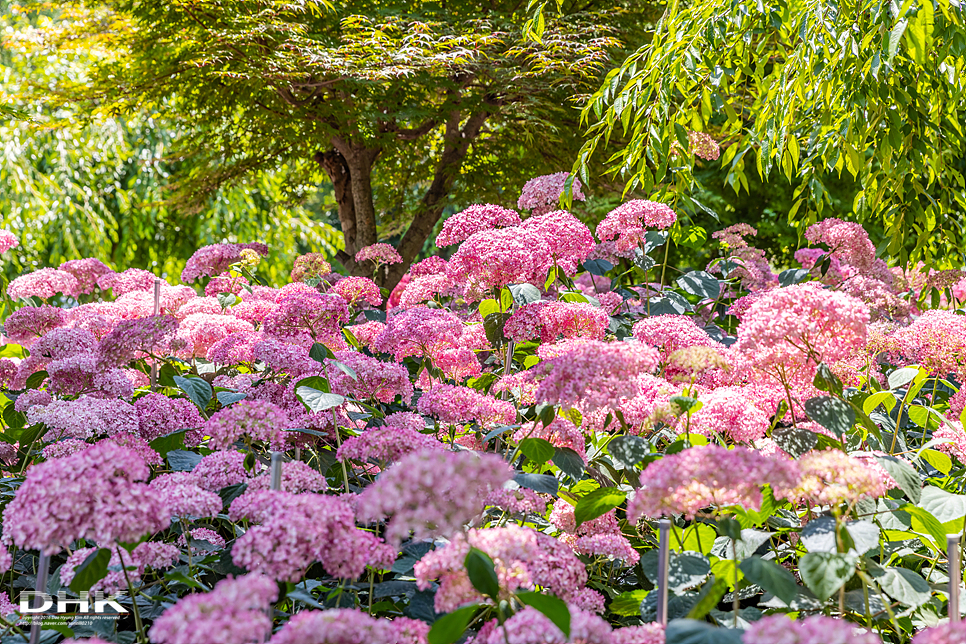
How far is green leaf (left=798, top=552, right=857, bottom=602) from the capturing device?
0.79 m

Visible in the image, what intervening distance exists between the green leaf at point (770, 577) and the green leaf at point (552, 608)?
0.20 metres

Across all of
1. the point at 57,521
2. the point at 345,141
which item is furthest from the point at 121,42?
the point at 57,521

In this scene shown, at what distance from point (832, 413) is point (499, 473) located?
0.60 meters

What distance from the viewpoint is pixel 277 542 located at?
778 millimetres

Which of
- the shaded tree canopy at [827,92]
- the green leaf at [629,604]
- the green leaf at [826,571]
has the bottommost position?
the green leaf at [629,604]

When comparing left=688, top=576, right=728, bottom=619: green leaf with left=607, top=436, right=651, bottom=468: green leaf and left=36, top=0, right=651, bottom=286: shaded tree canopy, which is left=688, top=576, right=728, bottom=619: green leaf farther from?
left=36, top=0, right=651, bottom=286: shaded tree canopy

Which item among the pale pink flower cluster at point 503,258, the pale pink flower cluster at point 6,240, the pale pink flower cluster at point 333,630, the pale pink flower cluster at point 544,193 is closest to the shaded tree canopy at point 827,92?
the pale pink flower cluster at point 544,193

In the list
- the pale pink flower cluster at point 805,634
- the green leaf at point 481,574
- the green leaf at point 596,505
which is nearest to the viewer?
the pale pink flower cluster at point 805,634

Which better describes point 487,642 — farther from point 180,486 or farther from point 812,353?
point 812,353

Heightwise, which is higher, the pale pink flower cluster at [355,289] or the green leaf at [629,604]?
the pale pink flower cluster at [355,289]

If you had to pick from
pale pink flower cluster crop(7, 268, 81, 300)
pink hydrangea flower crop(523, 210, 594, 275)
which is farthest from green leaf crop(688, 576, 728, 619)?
pale pink flower cluster crop(7, 268, 81, 300)

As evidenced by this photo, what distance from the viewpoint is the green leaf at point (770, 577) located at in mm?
771

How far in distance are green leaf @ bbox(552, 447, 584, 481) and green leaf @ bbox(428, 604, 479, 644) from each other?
440 mm

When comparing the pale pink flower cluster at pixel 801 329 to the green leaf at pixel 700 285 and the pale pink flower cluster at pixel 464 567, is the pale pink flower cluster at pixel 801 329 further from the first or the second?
the green leaf at pixel 700 285
